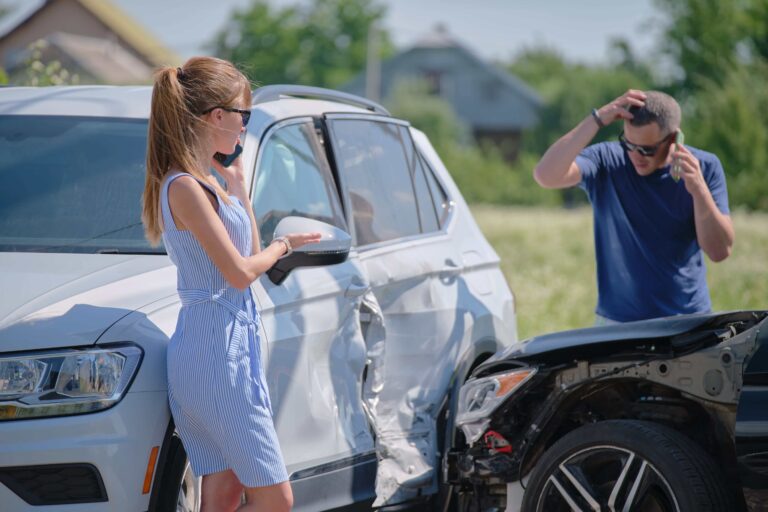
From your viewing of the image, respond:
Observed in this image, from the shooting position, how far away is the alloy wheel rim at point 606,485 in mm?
3875

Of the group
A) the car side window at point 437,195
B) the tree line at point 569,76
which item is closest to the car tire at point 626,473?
the car side window at point 437,195

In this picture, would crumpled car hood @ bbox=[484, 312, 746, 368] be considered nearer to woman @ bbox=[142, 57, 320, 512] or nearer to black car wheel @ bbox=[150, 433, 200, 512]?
woman @ bbox=[142, 57, 320, 512]

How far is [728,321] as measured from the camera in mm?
4285

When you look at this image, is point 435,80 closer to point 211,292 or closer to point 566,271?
point 566,271

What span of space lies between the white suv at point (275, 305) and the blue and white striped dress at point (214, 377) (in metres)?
0.11

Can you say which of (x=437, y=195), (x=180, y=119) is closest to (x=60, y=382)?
(x=180, y=119)

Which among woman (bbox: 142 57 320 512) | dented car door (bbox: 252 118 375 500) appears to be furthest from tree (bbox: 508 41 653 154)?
woman (bbox: 142 57 320 512)

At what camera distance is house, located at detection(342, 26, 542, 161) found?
95750 mm

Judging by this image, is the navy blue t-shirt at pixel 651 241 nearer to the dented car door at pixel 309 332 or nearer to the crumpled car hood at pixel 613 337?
the crumpled car hood at pixel 613 337

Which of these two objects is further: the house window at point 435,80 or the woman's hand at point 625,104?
the house window at point 435,80

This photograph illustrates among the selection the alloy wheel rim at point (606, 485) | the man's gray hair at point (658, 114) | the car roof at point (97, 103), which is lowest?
the alloy wheel rim at point (606, 485)

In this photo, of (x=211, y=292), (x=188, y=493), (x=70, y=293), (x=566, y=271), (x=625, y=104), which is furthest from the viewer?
(x=566, y=271)

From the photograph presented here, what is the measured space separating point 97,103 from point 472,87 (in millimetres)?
94752

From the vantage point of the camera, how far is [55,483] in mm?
3375
